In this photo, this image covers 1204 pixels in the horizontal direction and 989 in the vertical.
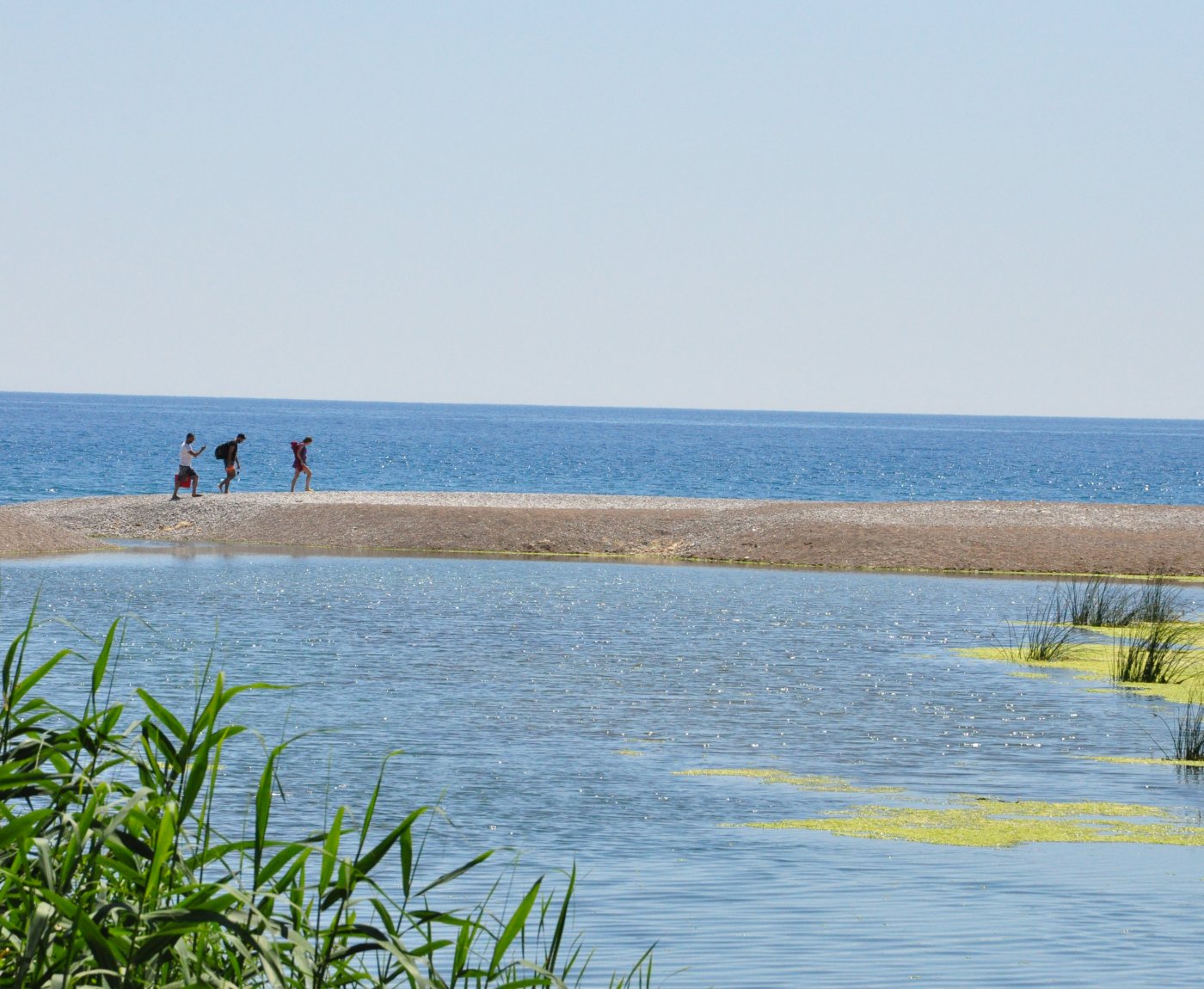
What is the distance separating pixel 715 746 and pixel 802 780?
1637mm

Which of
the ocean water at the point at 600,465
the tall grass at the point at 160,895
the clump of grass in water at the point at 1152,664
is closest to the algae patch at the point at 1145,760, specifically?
the clump of grass in water at the point at 1152,664

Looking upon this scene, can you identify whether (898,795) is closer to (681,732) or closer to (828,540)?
(681,732)

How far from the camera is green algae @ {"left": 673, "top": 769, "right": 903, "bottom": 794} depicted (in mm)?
13367

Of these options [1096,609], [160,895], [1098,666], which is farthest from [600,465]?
[160,895]

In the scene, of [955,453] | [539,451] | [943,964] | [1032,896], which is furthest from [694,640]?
[955,453]

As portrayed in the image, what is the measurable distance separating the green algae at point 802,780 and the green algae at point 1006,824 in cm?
69

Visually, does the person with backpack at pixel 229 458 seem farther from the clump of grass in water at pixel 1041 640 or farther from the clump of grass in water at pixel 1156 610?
the clump of grass in water at pixel 1156 610

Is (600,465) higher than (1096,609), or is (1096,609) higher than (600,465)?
(600,465)

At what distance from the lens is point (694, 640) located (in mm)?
23109

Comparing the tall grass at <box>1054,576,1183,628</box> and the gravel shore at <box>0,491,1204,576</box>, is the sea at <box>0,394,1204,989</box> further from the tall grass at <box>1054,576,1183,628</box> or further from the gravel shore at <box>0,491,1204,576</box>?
the gravel shore at <box>0,491,1204,576</box>

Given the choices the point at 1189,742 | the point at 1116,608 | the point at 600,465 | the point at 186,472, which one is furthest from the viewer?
the point at 600,465

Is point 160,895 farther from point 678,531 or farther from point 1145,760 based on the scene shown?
point 678,531

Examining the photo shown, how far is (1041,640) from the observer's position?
2323cm

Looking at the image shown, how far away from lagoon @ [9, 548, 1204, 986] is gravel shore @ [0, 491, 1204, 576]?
6069 millimetres
